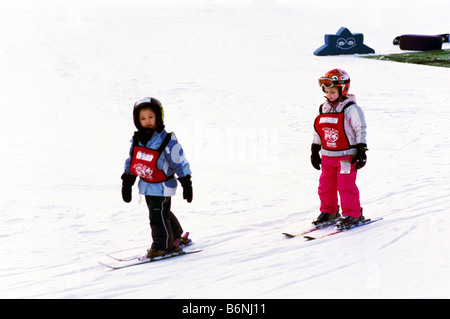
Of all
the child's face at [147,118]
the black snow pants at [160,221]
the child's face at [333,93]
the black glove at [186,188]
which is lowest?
the black snow pants at [160,221]

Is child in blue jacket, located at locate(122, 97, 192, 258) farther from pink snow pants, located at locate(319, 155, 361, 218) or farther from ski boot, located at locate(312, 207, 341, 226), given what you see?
ski boot, located at locate(312, 207, 341, 226)

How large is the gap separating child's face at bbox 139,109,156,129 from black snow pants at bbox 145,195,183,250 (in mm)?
636

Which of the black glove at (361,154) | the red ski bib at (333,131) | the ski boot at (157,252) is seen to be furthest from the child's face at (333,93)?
the ski boot at (157,252)

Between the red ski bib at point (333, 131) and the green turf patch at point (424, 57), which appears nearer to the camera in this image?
the red ski bib at point (333, 131)

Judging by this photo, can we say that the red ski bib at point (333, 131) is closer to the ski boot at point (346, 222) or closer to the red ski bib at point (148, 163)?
the ski boot at point (346, 222)

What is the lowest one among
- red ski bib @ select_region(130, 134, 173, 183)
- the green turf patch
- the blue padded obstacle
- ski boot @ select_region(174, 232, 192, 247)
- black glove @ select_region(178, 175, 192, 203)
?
ski boot @ select_region(174, 232, 192, 247)

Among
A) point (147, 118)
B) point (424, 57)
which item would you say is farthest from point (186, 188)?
point (424, 57)

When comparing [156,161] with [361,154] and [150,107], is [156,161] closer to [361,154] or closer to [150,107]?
[150,107]

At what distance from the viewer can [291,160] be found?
30.2ft

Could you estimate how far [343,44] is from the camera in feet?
63.0

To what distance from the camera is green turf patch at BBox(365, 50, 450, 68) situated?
690 inches

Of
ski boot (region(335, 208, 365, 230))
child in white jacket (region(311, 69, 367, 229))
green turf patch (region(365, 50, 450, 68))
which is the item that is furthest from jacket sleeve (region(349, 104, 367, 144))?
green turf patch (region(365, 50, 450, 68))

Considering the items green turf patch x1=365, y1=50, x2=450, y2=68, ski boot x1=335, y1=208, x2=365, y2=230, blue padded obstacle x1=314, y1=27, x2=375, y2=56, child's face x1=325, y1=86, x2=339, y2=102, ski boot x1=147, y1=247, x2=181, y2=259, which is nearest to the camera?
ski boot x1=147, y1=247, x2=181, y2=259

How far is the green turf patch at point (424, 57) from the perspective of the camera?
17.5 m
